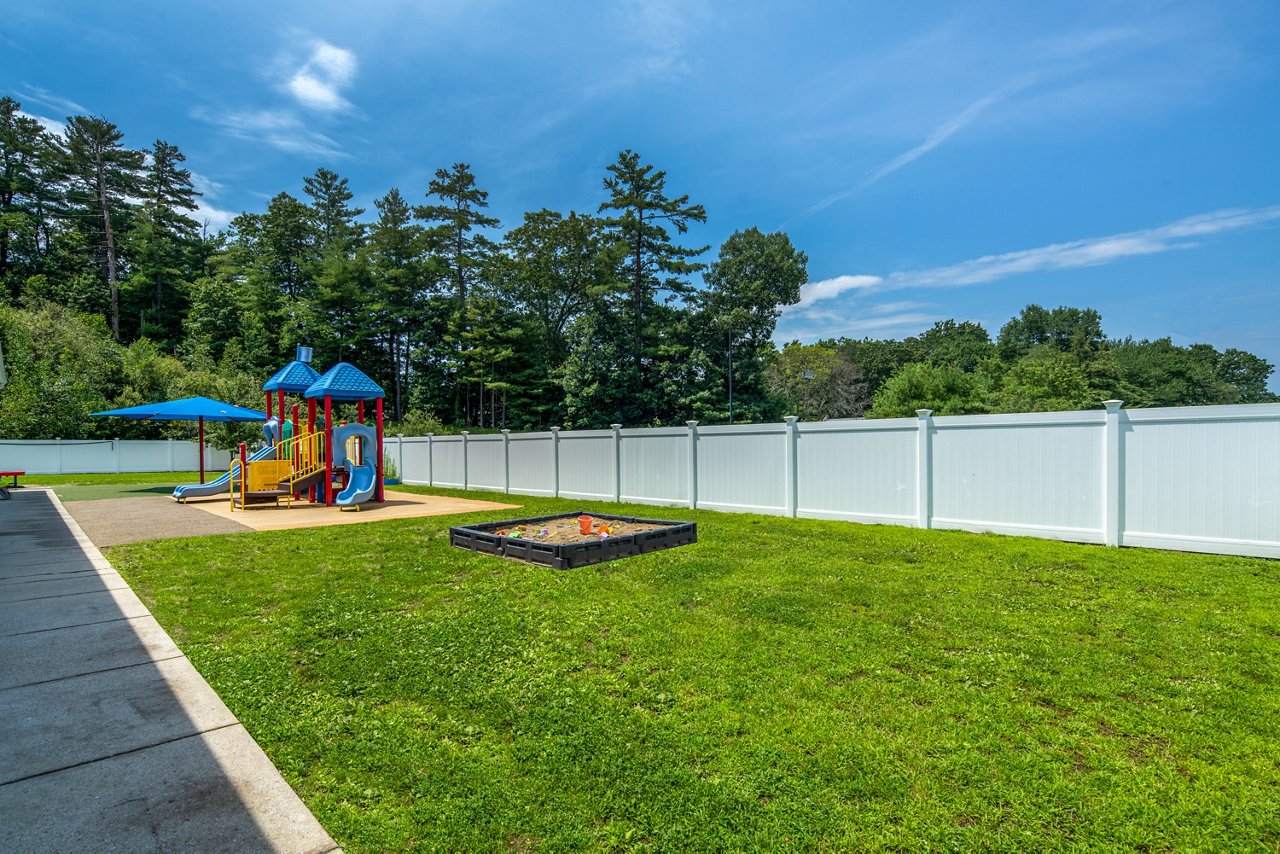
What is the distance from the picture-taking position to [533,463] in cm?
1416

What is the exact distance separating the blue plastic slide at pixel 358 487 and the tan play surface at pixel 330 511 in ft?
0.81

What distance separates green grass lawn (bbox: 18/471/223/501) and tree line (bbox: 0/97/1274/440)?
9.88 feet

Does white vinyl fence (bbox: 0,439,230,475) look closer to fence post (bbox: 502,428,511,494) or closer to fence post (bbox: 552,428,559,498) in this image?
fence post (bbox: 502,428,511,494)

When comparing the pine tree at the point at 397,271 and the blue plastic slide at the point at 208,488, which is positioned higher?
the pine tree at the point at 397,271

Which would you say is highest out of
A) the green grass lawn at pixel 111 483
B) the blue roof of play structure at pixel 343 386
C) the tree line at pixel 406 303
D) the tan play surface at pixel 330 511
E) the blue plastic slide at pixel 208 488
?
the tree line at pixel 406 303

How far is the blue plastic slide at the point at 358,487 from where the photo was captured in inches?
475

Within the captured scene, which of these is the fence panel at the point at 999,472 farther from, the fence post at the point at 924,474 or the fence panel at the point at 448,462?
the fence panel at the point at 448,462

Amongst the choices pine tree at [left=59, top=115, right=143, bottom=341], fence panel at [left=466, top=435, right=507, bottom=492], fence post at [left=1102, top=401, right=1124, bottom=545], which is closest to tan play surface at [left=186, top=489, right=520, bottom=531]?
fence panel at [left=466, top=435, right=507, bottom=492]

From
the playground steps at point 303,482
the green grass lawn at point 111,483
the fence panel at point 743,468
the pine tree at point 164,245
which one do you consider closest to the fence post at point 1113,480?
the fence panel at point 743,468

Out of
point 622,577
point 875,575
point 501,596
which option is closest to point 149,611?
point 501,596

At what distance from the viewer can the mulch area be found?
27.9ft

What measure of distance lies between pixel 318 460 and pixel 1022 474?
15.0 metres

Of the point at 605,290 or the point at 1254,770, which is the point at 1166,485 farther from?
the point at 605,290

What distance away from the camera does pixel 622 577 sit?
5680mm
